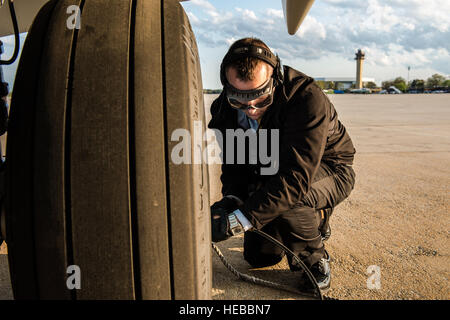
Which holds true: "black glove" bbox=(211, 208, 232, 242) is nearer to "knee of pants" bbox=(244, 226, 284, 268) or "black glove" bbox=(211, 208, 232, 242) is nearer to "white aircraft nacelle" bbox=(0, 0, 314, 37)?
"knee of pants" bbox=(244, 226, 284, 268)

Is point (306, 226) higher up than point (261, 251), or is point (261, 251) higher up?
point (306, 226)

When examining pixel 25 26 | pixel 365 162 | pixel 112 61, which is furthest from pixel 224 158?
pixel 365 162

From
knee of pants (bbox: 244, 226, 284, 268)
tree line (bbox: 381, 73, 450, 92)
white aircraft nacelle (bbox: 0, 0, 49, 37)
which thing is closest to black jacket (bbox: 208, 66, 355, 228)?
knee of pants (bbox: 244, 226, 284, 268)

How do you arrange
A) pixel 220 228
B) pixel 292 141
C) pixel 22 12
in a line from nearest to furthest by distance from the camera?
1. pixel 220 228
2. pixel 292 141
3. pixel 22 12

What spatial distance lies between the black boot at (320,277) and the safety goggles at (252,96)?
0.92m

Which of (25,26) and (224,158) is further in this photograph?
(25,26)

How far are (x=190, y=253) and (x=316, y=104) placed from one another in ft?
3.76

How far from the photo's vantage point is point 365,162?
15.7 feet

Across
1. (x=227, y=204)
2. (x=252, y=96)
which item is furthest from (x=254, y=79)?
(x=227, y=204)

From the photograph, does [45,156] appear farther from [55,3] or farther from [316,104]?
[316,104]

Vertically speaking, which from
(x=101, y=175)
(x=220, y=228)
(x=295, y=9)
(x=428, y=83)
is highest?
(x=428, y=83)

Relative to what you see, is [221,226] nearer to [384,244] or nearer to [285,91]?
[285,91]

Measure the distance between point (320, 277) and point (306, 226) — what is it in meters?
0.27

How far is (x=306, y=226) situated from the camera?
1.96 meters
